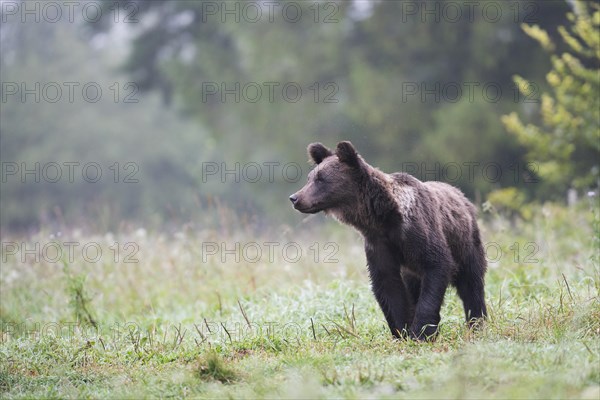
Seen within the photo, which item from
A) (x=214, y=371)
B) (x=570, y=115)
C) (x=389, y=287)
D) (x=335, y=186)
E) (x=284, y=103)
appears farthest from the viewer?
(x=284, y=103)

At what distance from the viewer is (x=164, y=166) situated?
3556 centimetres

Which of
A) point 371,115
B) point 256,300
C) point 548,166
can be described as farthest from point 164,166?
point 256,300

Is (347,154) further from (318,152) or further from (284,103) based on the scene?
(284,103)

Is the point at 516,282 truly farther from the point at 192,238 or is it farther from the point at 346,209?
the point at 192,238

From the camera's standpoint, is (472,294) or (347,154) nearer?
(347,154)

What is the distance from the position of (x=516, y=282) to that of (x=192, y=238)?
15.6ft

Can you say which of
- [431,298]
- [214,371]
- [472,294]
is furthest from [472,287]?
[214,371]

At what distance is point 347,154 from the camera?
6.67 meters

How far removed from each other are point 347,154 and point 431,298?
142 centimetres

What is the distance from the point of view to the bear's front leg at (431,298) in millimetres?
6348

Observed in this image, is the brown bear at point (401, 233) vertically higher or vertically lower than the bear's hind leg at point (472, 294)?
higher

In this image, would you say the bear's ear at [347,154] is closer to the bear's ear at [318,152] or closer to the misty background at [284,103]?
the bear's ear at [318,152]

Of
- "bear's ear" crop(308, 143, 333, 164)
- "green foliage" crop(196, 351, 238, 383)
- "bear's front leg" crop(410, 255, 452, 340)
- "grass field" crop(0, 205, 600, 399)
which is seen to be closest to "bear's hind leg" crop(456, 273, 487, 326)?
"grass field" crop(0, 205, 600, 399)

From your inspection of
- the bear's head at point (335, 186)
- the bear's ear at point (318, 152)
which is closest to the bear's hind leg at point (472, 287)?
the bear's head at point (335, 186)
